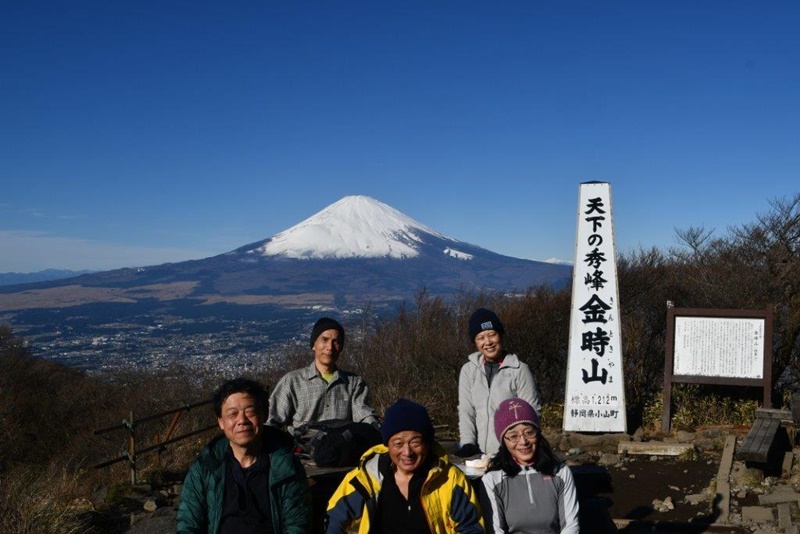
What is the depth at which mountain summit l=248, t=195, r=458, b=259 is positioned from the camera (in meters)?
85.0

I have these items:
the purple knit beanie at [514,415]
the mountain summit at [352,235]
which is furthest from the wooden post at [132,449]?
the mountain summit at [352,235]

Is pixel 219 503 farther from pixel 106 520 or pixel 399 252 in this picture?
pixel 399 252

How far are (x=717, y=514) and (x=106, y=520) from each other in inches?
187

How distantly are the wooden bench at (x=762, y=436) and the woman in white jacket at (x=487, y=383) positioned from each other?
285 centimetres

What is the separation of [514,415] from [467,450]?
4.01 feet

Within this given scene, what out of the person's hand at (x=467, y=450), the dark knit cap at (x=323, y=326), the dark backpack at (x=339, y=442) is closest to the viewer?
the dark backpack at (x=339, y=442)

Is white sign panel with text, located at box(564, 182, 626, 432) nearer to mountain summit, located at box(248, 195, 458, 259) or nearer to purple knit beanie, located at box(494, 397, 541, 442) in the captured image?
purple knit beanie, located at box(494, 397, 541, 442)

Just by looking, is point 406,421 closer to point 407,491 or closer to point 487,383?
point 407,491

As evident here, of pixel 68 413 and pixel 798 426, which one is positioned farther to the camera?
pixel 68 413

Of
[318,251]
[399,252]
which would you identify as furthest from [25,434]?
[318,251]

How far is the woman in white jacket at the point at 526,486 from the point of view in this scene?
133 inches

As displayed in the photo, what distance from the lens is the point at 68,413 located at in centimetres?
1834

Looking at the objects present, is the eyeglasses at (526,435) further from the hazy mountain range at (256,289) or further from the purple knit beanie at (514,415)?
the hazy mountain range at (256,289)

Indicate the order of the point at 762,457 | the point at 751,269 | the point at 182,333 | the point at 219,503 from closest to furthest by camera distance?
the point at 219,503, the point at 762,457, the point at 751,269, the point at 182,333
